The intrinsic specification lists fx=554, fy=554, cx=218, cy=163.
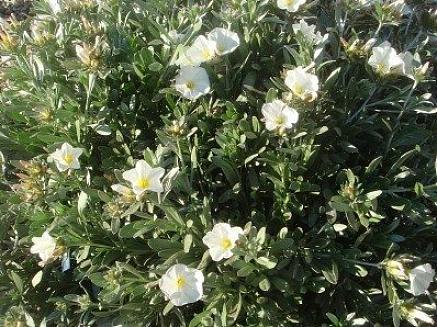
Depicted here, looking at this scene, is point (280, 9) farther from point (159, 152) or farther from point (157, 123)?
point (159, 152)

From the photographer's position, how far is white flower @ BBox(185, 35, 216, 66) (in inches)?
104

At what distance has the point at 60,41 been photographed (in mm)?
2908

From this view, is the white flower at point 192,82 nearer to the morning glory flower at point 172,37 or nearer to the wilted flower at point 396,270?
the morning glory flower at point 172,37

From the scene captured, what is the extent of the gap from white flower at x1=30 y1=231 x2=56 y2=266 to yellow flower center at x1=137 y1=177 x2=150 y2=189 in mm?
500

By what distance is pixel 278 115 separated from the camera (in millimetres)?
2461

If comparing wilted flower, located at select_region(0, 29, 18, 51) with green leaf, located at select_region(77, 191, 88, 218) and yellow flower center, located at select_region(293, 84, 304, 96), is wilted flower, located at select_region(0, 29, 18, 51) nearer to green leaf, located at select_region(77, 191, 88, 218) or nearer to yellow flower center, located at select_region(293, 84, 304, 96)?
green leaf, located at select_region(77, 191, 88, 218)

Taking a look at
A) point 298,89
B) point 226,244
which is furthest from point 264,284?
point 298,89

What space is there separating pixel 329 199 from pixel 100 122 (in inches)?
46.5

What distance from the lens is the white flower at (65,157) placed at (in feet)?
8.07

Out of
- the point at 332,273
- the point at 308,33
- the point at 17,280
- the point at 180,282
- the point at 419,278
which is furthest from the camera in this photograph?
the point at 308,33

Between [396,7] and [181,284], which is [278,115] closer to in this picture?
[181,284]

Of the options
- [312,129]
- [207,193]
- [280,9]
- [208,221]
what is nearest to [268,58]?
[280,9]

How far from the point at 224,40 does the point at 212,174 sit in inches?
27.4

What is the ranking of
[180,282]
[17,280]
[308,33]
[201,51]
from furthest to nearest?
1. [308,33]
2. [201,51]
3. [17,280]
4. [180,282]
